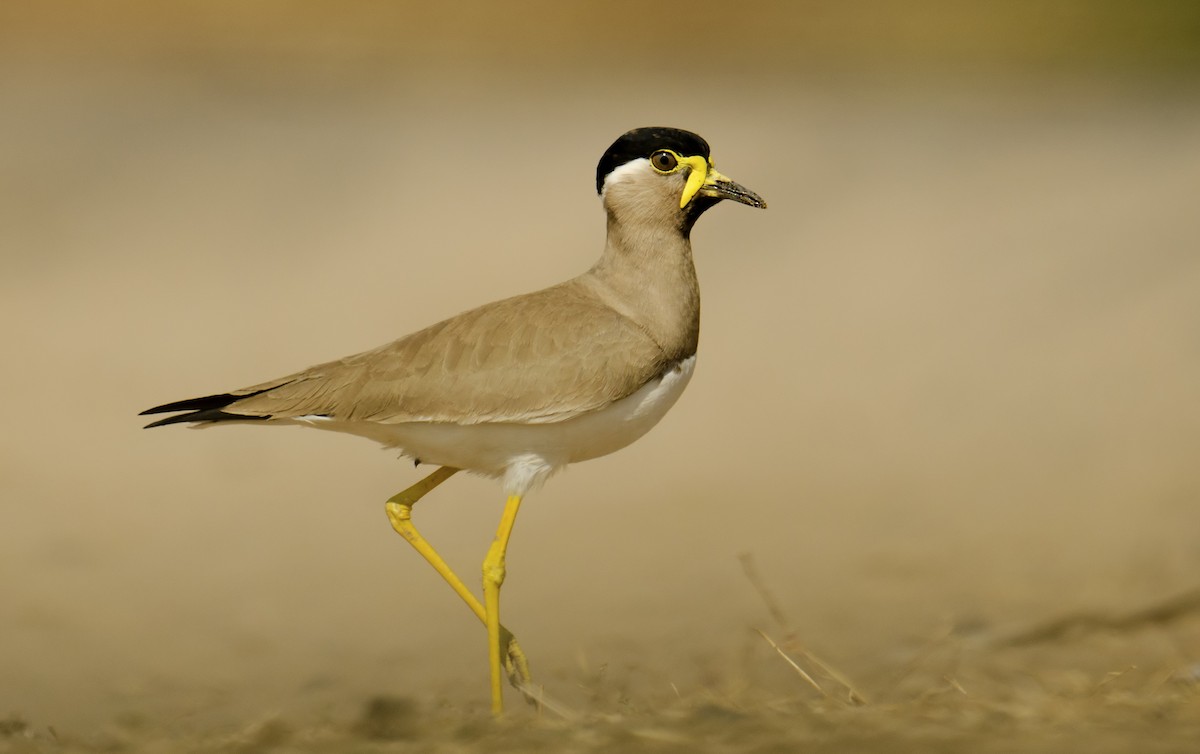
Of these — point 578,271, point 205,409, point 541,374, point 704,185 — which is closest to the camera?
point 541,374

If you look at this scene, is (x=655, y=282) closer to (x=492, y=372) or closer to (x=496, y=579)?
(x=492, y=372)

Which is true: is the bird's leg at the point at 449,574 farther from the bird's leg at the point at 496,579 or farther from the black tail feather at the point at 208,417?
the black tail feather at the point at 208,417

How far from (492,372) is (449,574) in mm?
577

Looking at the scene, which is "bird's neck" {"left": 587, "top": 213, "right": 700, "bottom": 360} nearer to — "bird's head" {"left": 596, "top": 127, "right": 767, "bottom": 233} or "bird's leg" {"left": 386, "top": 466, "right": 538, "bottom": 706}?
"bird's head" {"left": 596, "top": 127, "right": 767, "bottom": 233}

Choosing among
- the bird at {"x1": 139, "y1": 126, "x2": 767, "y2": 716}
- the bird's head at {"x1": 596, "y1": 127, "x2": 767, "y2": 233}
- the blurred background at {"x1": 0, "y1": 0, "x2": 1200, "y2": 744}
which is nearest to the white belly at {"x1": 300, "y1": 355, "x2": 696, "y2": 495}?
the bird at {"x1": 139, "y1": 126, "x2": 767, "y2": 716}

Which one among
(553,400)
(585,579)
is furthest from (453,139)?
(553,400)

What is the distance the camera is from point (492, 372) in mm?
3902

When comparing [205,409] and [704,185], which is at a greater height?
[704,185]

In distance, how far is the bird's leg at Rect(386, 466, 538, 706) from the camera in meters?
4.07

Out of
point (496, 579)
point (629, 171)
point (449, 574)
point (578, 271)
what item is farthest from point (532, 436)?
point (578, 271)

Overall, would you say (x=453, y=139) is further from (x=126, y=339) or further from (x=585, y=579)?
(x=585, y=579)

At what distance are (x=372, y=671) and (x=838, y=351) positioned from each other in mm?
4054

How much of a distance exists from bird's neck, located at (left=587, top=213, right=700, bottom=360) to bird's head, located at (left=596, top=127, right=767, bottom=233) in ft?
0.15

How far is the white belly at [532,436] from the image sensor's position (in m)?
3.86
